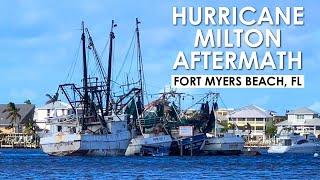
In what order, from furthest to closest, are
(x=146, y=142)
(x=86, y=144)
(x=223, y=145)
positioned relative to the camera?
1. (x=223, y=145)
2. (x=146, y=142)
3. (x=86, y=144)

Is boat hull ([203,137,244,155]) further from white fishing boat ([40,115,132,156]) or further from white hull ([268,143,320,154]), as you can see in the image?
white hull ([268,143,320,154])

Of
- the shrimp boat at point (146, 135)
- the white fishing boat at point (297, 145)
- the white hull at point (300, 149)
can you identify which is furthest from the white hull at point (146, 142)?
the white fishing boat at point (297, 145)

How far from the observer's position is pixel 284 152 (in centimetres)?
17475

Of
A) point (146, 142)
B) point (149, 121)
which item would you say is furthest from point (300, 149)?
point (146, 142)

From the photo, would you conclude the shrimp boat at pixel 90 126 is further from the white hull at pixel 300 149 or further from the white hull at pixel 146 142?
the white hull at pixel 300 149

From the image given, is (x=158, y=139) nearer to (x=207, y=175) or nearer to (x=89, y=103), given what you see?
(x=89, y=103)

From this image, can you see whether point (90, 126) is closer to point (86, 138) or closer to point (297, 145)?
point (86, 138)

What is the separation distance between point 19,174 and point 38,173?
1941 mm

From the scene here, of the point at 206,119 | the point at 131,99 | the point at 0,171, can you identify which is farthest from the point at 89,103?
the point at 0,171

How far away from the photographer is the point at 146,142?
422 feet

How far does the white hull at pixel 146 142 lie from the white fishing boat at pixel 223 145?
32.8 feet

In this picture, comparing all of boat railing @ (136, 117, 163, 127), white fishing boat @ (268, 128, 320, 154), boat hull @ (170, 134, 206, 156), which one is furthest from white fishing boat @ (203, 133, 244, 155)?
white fishing boat @ (268, 128, 320, 154)

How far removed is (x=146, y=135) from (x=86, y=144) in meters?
9.22

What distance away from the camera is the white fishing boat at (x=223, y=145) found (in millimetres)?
137875
